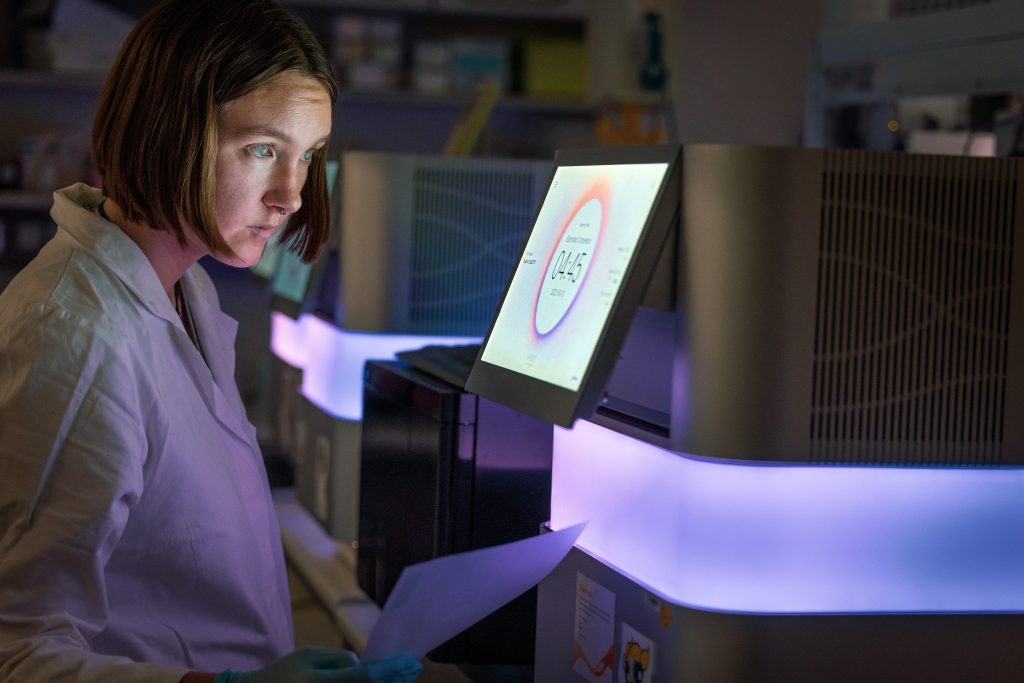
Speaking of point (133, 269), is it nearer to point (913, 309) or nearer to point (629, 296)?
point (629, 296)

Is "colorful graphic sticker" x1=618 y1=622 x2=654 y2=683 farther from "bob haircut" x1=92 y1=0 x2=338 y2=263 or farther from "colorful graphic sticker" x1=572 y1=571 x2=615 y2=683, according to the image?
"bob haircut" x1=92 y1=0 x2=338 y2=263

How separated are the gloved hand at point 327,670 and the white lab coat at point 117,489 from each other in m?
0.07

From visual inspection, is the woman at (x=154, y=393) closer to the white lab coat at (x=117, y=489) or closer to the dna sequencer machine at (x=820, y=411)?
the white lab coat at (x=117, y=489)

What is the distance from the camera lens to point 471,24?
4.25m

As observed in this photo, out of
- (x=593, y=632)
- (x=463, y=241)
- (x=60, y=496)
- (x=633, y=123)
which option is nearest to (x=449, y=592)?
(x=593, y=632)

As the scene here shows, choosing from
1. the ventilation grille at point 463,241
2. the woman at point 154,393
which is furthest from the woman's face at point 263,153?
the ventilation grille at point 463,241

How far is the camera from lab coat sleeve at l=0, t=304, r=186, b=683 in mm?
964

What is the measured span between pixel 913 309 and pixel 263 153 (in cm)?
62

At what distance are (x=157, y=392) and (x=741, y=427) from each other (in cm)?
53

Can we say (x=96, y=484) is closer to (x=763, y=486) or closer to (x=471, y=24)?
(x=763, y=486)

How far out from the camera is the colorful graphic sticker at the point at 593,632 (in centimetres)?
110

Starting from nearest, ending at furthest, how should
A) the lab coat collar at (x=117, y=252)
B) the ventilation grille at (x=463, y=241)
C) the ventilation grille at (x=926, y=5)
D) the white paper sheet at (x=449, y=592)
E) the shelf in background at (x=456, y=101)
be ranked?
the white paper sheet at (x=449, y=592), the lab coat collar at (x=117, y=252), the ventilation grille at (x=926, y=5), the ventilation grille at (x=463, y=241), the shelf in background at (x=456, y=101)

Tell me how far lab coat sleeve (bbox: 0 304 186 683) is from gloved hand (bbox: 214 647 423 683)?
7 centimetres

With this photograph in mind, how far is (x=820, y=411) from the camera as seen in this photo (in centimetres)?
98
